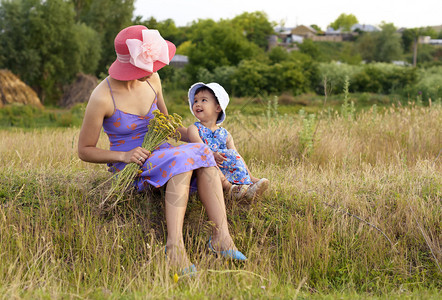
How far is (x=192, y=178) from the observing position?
3686 mm

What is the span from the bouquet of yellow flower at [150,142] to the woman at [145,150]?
0.19ft

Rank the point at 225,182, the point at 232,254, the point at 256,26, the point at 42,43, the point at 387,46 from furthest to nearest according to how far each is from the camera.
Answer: the point at 256,26 < the point at 387,46 < the point at 42,43 < the point at 225,182 < the point at 232,254

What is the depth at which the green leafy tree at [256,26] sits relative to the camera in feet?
196

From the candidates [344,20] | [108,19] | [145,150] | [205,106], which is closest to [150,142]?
[145,150]

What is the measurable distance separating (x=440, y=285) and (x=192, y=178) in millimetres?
2033

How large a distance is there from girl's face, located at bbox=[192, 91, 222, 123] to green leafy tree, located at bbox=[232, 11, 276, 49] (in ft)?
172

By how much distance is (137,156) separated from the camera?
11.2 ft

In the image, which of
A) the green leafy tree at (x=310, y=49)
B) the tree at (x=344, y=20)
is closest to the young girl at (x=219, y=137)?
the green leafy tree at (x=310, y=49)

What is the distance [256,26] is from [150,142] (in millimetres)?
59579

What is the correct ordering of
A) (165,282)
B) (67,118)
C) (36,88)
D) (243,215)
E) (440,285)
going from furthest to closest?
(36,88)
(67,118)
(243,215)
(440,285)
(165,282)

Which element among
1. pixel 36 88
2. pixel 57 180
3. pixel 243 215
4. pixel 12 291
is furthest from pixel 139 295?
pixel 36 88

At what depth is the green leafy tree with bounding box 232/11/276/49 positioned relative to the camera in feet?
196

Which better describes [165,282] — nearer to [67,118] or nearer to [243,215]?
[243,215]

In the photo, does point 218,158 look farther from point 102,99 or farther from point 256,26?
point 256,26
